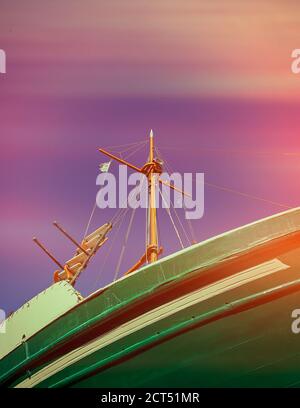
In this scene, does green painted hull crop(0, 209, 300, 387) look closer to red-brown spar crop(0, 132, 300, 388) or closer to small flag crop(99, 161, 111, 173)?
red-brown spar crop(0, 132, 300, 388)

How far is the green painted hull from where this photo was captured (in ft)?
12.1

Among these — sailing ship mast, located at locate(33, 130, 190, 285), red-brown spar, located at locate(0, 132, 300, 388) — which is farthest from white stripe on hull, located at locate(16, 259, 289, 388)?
sailing ship mast, located at locate(33, 130, 190, 285)

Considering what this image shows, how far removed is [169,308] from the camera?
3.86 meters

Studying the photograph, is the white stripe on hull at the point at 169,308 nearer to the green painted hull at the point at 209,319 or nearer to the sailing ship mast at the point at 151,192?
the green painted hull at the point at 209,319

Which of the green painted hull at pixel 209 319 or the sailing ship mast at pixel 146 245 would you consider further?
the sailing ship mast at pixel 146 245

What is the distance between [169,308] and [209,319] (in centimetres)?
36

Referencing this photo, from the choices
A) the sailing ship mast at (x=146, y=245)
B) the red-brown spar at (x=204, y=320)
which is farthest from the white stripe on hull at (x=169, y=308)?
the sailing ship mast at (x=146, y=245)

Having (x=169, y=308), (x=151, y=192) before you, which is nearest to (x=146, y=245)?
(x=151, y=192)

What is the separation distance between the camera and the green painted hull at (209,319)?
3.70 meters

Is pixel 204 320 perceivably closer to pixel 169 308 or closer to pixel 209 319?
pixel 209 319

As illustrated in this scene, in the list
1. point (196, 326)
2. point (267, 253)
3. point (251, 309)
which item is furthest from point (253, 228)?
point (196, 326)

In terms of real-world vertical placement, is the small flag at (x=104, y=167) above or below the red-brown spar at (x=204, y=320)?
above
